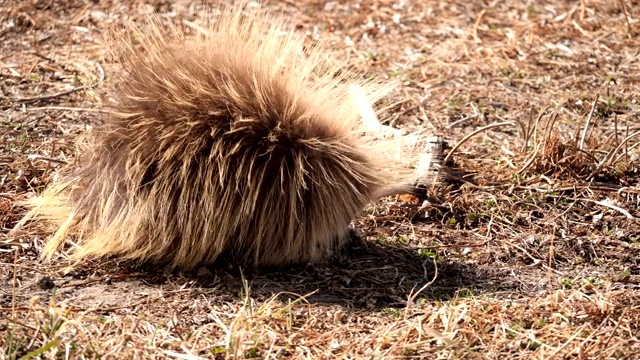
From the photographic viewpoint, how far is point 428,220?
166 inches

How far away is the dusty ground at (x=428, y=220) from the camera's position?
10.1 feet

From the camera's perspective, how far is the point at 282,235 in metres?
3.52

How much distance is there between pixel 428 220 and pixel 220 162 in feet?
4.13

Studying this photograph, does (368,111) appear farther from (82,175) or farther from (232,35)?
(82,175)

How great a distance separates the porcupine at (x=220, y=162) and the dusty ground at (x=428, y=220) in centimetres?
16

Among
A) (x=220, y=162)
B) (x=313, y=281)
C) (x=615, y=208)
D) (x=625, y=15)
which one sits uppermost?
(x=220, y=162)

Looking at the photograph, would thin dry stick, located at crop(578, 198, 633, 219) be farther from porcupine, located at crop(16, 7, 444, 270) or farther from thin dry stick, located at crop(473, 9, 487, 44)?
thin dry stick, located at crop(473, 9, 487, 44)

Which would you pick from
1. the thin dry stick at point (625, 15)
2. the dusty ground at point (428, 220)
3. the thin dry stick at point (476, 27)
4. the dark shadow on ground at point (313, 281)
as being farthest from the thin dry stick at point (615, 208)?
the thin dry stick at point (625, 15)

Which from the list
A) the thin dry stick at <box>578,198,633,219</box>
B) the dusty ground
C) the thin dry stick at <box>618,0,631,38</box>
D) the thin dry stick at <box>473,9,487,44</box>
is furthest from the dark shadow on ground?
the thin dry stick at <box>618,0,631,38</box>

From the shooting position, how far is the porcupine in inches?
134

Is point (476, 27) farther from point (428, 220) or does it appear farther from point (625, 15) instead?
point (428, 220)

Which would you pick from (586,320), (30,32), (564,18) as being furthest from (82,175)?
(564,18)

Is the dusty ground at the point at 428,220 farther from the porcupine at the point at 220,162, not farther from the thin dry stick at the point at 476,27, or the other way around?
the porcupine at the point at 220,162

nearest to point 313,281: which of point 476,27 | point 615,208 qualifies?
point 615,208
